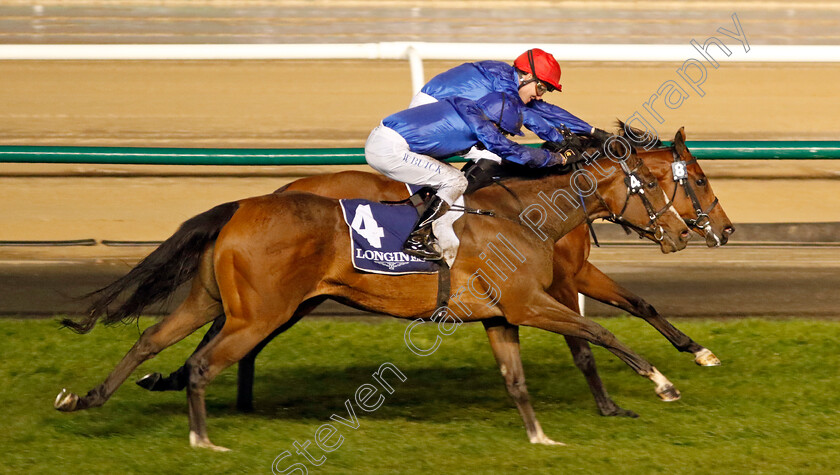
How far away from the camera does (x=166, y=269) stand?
4922 millimetres

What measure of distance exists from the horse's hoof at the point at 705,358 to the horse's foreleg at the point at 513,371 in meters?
1.23

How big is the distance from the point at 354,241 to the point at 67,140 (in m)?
9.82

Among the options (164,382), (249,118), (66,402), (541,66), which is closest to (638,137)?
(541,66)

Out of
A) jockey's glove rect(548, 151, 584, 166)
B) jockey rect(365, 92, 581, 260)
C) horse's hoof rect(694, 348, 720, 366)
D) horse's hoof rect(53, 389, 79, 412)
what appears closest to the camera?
horse's hoof rect(53, 389, 79, 412)

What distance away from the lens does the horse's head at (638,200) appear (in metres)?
5.31

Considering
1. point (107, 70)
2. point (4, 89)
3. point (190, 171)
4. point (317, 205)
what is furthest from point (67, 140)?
point (317, 205)

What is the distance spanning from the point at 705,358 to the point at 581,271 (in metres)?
0.81

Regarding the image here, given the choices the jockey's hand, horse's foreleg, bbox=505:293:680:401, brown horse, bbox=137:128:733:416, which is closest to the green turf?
brown horse, bbox=137:128:733:416

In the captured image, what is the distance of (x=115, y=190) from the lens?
460 inches

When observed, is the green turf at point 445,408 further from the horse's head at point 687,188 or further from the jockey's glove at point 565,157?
the jockey's glove at point 565,157

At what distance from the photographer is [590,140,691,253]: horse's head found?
5.31 meters

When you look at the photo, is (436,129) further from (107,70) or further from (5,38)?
(5,38)

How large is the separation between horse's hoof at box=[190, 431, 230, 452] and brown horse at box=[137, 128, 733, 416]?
1.86 feet

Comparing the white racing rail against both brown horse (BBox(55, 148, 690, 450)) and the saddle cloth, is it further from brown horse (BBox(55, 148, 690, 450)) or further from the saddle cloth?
the saddle cloth
